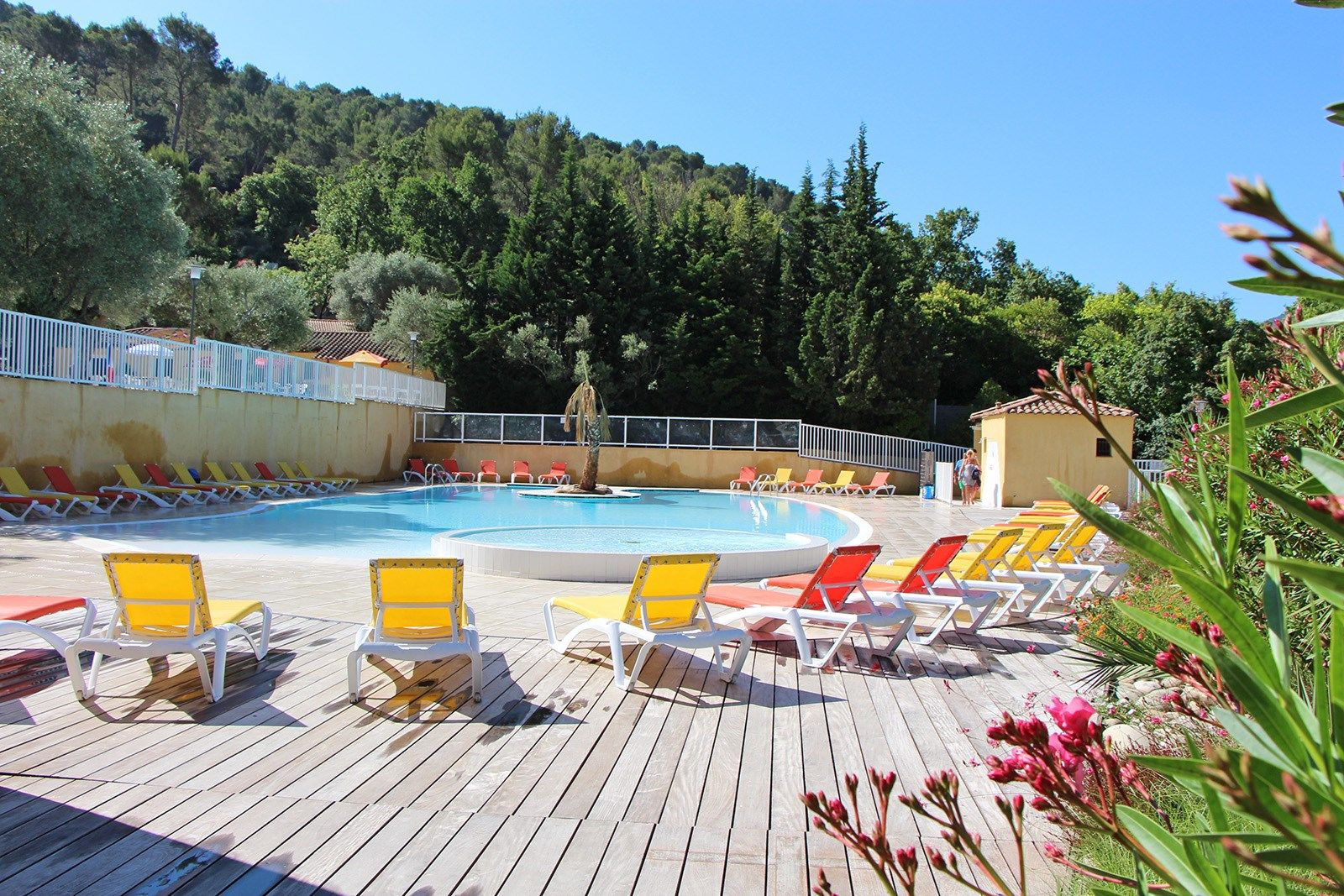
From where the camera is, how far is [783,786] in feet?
12.2

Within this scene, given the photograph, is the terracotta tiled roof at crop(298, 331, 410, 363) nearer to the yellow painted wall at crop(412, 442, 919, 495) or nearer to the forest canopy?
the forest canopy

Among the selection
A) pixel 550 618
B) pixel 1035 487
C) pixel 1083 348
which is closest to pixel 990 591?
pixel 550 618

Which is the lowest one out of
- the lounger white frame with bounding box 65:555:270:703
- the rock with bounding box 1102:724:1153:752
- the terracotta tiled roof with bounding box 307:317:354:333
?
the lounger white frame with bounding box 65:555:270:703

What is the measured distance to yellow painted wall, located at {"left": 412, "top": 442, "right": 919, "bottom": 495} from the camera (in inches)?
1029

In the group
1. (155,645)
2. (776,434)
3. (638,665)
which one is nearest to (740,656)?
(638,665)

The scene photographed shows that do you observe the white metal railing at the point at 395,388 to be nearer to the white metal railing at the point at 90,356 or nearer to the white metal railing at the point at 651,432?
the white metal railing at the point at 651,432

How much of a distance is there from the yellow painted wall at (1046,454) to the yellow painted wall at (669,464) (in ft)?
18.1

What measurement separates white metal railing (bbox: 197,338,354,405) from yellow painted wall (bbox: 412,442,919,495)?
17.0 feet

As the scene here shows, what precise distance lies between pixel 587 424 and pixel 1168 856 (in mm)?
21936

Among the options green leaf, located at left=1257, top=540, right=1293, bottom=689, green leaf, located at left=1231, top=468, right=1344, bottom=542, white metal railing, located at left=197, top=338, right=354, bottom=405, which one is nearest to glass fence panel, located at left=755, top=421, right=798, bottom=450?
white metal railing, located at left=197, top=338, right=354, bottom=405

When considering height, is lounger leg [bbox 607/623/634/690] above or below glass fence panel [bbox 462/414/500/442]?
below

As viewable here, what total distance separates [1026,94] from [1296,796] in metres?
8.77

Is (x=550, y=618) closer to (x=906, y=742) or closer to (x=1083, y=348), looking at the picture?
(x=906, y=742)

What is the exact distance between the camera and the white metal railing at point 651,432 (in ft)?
86.1
